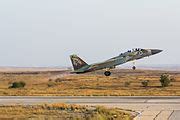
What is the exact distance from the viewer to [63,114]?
3938cm

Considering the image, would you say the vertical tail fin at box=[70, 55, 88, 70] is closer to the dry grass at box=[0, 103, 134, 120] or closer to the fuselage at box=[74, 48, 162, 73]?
the fuselage at box=[74, 48, 162, 73]

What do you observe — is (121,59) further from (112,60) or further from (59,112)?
(59,112)

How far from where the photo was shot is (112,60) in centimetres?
6706

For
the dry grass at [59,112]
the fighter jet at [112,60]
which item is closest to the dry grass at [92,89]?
the fighter jet at [112,60]

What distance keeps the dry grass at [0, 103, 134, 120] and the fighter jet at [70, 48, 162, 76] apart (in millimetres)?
21013

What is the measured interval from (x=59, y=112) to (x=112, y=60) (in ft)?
88.8

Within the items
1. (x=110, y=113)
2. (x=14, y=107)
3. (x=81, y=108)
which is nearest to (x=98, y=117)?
(x=110, y=113)

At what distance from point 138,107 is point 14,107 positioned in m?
11.6

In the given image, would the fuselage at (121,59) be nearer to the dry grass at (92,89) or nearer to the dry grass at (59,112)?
the dry grass at (92,89)

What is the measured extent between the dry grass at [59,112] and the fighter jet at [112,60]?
2101cm

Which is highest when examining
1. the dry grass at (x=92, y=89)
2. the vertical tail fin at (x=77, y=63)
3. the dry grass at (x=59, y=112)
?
the vertical tail fin at (x=77, y=63)

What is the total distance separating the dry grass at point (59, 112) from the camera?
36.0m

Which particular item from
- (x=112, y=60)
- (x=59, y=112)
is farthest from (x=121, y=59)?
Result: (x=59, y=112)

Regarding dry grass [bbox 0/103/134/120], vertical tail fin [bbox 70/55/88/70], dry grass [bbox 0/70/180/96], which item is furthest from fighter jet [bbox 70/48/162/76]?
dry grass [bbox 0/103/134/120]
